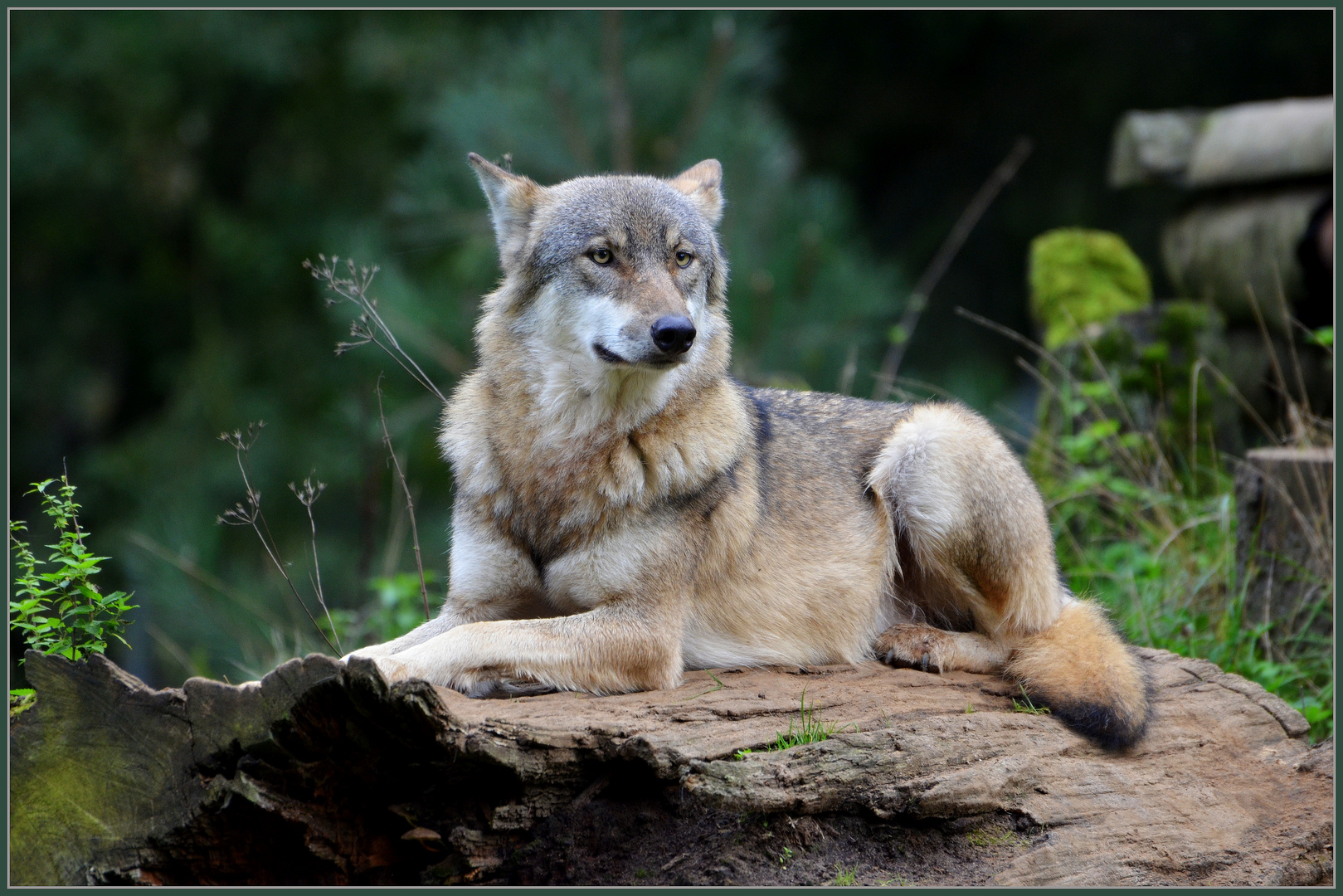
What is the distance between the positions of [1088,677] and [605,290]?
2.73 metres

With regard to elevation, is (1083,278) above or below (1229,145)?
below

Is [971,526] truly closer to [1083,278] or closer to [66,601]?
[66,601]

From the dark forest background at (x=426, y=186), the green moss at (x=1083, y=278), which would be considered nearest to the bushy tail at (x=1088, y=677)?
the green moss at (x=1083, y=278)

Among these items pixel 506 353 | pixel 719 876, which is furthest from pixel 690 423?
pixel 719 876

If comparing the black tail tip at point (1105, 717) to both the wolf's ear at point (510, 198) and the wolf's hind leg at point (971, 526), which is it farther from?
the wolf's ear at point (510, 198)

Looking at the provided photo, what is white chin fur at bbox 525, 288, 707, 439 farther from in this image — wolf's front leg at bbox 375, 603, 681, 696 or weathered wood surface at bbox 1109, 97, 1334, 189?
weathered wood surface at bbox 1109, 97, 1334, 189

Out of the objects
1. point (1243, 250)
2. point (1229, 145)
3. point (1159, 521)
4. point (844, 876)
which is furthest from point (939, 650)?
point (1229, 145)

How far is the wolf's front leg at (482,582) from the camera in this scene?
4.79 m

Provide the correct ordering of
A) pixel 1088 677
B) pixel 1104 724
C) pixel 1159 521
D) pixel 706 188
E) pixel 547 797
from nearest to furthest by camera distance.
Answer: pixel 547 797 → pixel 1104 724 → pixel 1088 677 → pixel 706 188 → pixel 1159 521

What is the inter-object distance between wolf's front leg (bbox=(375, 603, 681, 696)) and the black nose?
1.10 meters

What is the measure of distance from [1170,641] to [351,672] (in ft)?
16.5

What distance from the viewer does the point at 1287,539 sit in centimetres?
619

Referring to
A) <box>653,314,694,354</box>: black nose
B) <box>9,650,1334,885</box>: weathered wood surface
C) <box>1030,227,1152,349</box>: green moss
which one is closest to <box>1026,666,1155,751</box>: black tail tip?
<box>9,650,1334,885</box>: weathered wood surface

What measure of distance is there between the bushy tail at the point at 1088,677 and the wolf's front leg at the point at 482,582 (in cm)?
227
